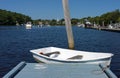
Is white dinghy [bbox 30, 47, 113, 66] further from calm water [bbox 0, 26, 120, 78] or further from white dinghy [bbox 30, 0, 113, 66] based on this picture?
calm water [bbox 0, 26, 120, 78]

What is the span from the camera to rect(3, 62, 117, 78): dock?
13415mm

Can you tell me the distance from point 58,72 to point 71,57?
324 inches

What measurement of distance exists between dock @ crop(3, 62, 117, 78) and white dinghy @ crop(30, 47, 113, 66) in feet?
10.6

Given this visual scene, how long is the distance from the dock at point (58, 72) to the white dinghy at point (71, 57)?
323cm

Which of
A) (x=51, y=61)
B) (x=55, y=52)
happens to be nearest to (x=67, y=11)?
(x=55, y=52)

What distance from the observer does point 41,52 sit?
23.7m

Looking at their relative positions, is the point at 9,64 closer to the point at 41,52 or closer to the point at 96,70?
the point at 41,52

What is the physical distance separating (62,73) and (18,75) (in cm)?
185

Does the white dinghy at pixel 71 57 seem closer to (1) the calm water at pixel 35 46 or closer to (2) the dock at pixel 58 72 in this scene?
(2) the dock at pixel 58 72

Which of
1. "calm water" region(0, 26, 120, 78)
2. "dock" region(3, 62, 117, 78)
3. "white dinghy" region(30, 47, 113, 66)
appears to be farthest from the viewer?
"calm water" region(0, 26, 120, 78)

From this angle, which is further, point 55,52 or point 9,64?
point 9,64

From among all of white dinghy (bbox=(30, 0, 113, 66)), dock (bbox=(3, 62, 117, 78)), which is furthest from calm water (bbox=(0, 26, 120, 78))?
dock (bbox=(3, 62, 117, 78))

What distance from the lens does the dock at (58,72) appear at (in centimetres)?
1341

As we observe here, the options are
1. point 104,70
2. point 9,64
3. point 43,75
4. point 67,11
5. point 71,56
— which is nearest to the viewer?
point 43,75
